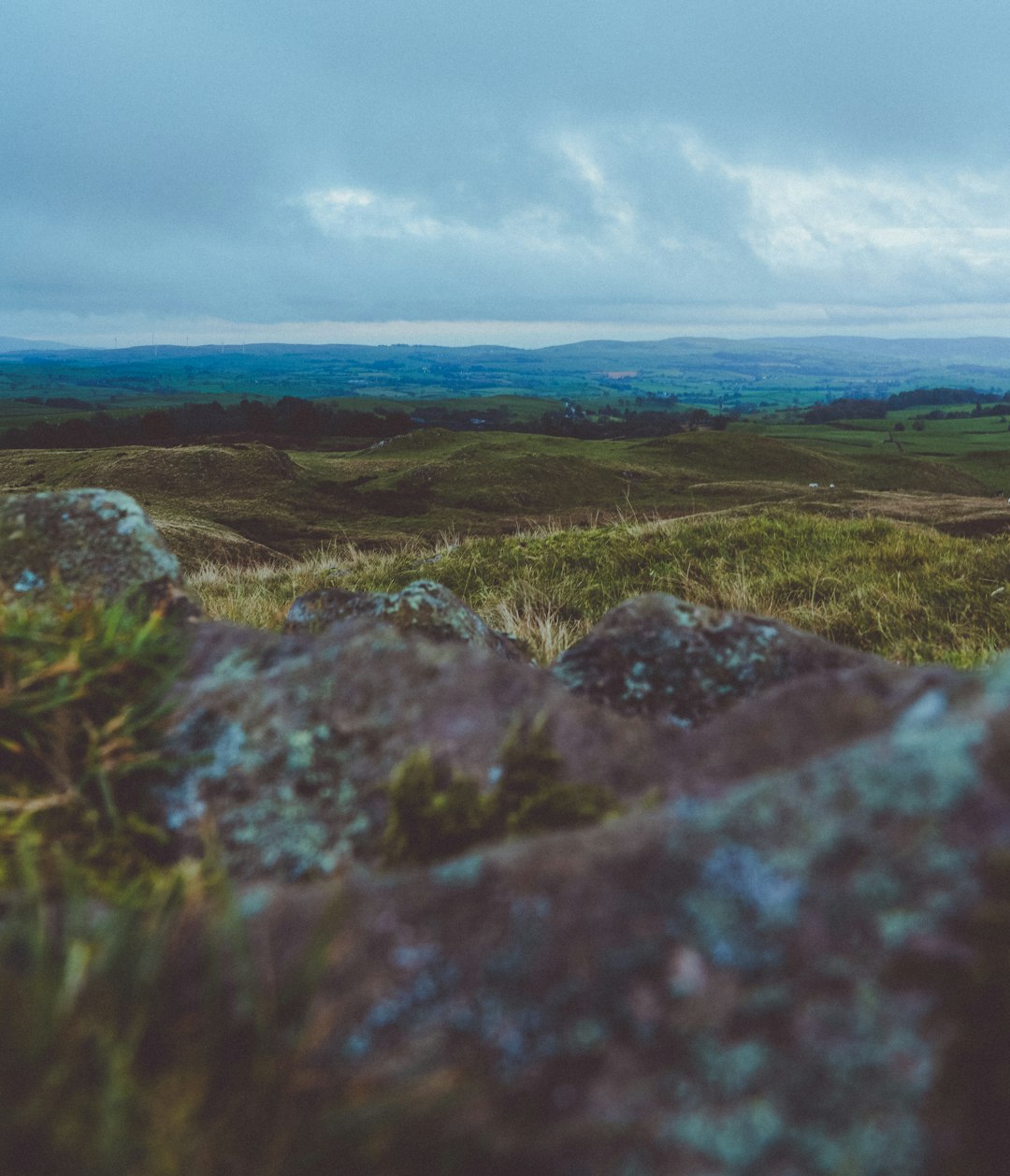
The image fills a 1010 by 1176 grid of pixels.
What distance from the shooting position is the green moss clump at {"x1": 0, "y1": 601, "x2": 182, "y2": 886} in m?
1.99

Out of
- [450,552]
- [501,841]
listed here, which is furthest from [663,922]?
[450,552]

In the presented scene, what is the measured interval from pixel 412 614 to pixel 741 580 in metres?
6.33

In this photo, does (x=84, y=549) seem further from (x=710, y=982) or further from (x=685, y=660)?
(x=710, y=982)

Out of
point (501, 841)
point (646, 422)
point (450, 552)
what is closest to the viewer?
point (501, 841)

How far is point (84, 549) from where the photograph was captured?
3.74 metres

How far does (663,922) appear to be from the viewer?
4.70 feet

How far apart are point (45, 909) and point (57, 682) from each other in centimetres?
99

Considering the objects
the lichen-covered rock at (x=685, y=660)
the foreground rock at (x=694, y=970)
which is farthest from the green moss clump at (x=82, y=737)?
the lichen-covered rock at (x=685, y=660)

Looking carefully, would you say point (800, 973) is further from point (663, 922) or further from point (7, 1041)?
point (7, 1041)

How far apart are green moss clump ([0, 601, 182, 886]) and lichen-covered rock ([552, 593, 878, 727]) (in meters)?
1.87

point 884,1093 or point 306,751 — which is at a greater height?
point 306,751

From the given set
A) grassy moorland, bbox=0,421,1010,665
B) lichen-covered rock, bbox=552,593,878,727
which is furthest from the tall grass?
lichen-covered rock, bbox=552,593,878,727

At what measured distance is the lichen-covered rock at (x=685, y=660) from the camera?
338cm

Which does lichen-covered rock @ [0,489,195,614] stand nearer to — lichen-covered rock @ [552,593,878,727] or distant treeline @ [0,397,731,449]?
lichen-covered rock @ [552,593,878,727]
